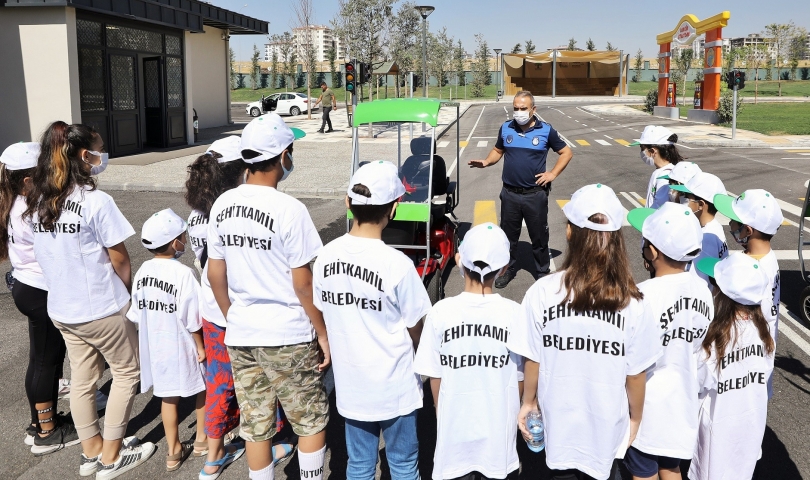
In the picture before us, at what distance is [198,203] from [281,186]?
10.8m

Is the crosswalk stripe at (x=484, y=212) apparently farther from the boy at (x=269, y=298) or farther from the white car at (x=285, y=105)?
the white car at (x=285, y=105)

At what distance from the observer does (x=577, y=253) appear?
2852 millimetres

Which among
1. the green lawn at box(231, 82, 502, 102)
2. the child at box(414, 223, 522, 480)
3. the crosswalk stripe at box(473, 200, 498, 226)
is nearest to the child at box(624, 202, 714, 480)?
the child at box(414, 223, 522, 480)

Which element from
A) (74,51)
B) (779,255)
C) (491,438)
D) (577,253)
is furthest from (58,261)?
(74,51)

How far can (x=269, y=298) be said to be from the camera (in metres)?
3.20

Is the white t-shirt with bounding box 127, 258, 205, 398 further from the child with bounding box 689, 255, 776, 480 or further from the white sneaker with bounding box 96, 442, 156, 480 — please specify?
the child with bounding box 689, 255, 776, 480

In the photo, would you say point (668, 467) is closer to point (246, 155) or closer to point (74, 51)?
point (246, 155)

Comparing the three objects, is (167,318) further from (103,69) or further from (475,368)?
(103,69)

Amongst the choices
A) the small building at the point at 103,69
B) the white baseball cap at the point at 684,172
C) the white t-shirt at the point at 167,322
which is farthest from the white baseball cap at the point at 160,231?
the small building at the point at 103,69

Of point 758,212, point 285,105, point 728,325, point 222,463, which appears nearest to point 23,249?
point 222,463

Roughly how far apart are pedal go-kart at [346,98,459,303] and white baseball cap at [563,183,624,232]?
397 centimetres

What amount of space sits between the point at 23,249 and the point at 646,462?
3642 millimetres

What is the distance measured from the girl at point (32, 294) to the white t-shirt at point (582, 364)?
2.95 metres

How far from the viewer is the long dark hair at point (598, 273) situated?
274cm
